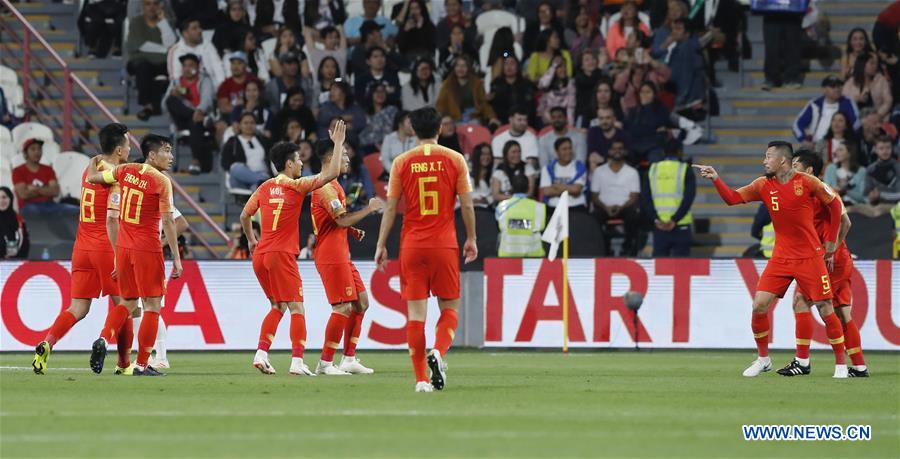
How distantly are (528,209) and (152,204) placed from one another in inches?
335

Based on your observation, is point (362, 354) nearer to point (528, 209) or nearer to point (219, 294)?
point (219, 294)

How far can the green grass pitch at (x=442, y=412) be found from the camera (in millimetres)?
8914

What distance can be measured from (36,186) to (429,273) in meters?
12.7

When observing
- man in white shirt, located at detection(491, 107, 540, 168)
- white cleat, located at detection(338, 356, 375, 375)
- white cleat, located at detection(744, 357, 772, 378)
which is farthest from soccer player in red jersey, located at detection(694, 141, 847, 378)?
man in white shirt, located at detection(491, 107, 540, 168)

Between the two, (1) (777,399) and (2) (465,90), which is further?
(2) (465,90)

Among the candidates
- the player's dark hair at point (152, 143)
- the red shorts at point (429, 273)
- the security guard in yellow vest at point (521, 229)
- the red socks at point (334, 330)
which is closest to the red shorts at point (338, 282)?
the red socks at point (334, 330)

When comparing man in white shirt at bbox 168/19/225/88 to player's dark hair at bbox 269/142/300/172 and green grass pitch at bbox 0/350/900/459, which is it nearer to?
green grass pitch at bbox 0/350/900/459

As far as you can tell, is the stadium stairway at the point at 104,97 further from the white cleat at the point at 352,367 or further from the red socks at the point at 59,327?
the white cleat at the point at 352,367

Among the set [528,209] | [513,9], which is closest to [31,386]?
[528,209]

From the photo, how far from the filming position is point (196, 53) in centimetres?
2616

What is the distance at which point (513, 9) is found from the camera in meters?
27.6

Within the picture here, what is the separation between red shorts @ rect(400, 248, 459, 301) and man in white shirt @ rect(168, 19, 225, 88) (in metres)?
14.3


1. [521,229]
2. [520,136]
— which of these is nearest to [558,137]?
[520,136]

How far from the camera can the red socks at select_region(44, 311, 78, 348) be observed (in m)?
15.1
